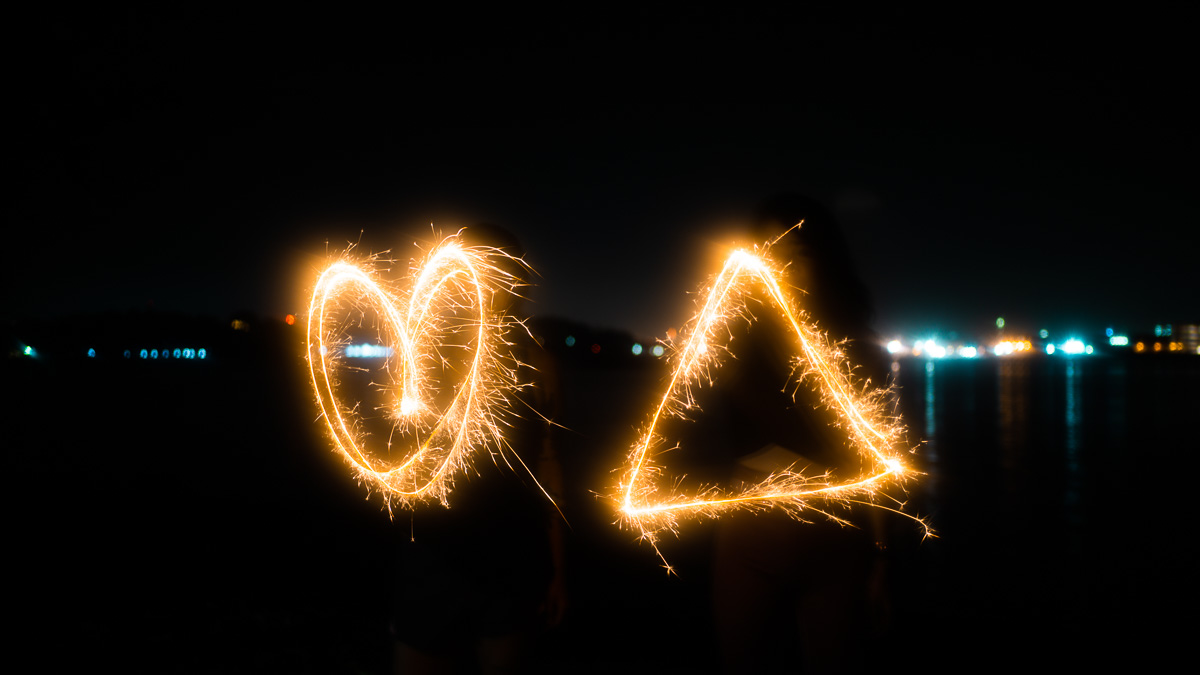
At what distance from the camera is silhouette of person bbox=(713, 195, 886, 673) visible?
1899mm

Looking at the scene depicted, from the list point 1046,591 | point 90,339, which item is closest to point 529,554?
point 1046,591

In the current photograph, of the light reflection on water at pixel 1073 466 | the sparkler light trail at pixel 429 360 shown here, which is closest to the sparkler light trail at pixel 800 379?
the sparkler light trail at pixel 429 360

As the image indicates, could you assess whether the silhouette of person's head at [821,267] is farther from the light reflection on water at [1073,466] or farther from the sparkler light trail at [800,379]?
the light reflection on water at [1073,466]

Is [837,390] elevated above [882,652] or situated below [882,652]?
above

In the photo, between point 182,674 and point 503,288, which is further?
point 182,674

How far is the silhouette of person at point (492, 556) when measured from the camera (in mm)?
1885

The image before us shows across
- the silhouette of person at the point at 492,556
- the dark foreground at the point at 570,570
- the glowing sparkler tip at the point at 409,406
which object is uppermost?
the glowing sparkler tip at the point at 409,406

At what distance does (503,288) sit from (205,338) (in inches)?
1530

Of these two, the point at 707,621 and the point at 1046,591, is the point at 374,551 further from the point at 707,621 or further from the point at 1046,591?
the point at 1046,591

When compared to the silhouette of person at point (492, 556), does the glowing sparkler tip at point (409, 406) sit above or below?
above

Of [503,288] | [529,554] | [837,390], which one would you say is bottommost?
[529,554]

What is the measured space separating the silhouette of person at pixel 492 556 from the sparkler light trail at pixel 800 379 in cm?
37

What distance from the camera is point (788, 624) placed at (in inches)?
79.4

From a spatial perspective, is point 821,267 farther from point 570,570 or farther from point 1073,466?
point 1073,466
